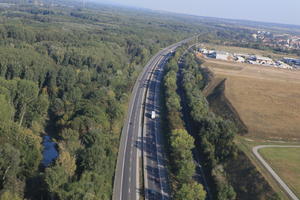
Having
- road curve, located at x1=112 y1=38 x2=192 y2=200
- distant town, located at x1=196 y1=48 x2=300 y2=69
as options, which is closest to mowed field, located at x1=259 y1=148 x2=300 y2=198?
road curve, located at x1=112 y1=38 x2=192 y2=200

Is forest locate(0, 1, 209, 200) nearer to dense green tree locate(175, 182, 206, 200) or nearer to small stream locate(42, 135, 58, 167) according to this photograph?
small stream locate(42, 135, 58, 167)

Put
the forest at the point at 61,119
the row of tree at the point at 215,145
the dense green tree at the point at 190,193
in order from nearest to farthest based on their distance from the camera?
the dense green tree at the point at 190,193 < the forest at the point at 61,119 < the row of tree at the point at 215,145

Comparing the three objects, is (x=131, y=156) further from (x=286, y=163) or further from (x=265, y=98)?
(x=265, y=98)

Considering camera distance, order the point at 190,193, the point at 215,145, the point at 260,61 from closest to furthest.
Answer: the point at 190,193 → the point at 215,145 → the point at 260,61

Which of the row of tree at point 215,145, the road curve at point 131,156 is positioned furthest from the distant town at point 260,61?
the row of tree at point 215,145

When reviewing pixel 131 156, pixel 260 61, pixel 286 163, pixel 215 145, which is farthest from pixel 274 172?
pixel 260 61

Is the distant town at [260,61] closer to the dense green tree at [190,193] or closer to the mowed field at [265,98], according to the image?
the mowed field at [265,98]

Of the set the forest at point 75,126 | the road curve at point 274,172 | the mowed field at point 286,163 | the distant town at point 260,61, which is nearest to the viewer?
the forest at point 75,126
